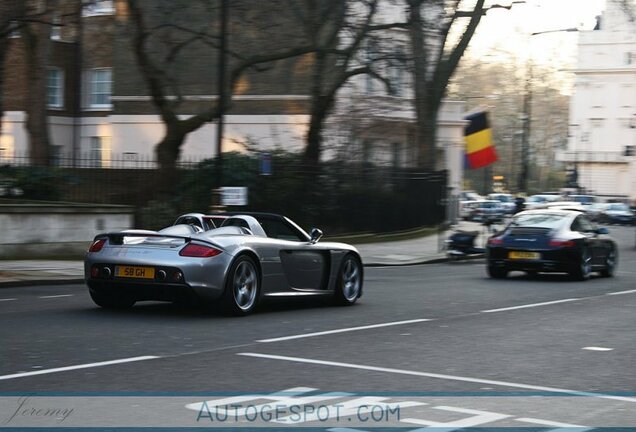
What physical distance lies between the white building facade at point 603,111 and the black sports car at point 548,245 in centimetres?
8251

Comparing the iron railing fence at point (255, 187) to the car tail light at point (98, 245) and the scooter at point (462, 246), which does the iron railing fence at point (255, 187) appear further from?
the car tail light at point (98, 245)

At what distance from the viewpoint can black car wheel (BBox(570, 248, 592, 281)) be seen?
20438mm

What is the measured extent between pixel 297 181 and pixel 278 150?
1394 millimetres

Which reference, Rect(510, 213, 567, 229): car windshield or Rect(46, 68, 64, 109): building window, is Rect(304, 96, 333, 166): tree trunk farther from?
Rect(46, 68, 64, 109): building window

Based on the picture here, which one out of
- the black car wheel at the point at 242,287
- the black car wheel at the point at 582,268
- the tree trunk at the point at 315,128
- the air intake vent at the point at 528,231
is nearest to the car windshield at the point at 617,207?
the tree trunk at the point at 315,128

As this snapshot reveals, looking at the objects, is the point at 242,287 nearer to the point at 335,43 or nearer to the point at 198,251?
the point at 198,251

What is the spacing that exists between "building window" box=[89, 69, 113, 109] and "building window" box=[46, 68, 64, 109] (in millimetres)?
1358

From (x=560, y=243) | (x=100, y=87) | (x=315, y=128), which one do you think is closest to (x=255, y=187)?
(x=315, y=128)

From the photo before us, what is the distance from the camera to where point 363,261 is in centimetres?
2653

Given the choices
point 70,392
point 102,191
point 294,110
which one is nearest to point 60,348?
point 70,392

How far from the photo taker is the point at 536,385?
806 cm

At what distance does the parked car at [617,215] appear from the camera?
229 ft

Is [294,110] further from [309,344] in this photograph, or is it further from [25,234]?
[309,344]

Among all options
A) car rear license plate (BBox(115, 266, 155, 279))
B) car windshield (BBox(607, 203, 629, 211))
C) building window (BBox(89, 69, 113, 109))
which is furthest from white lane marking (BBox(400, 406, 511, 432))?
car windshield (BBox(607, 203, 629, 211))
